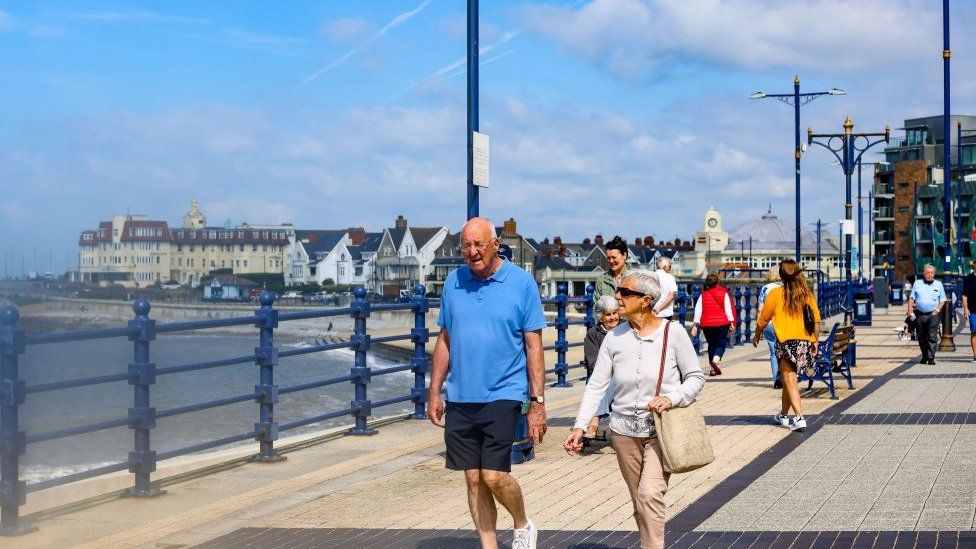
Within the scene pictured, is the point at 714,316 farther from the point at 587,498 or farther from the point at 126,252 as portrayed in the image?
the point at 126,252

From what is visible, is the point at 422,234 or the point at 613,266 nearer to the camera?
the point at 613,266

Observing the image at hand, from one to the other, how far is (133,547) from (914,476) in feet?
18.2

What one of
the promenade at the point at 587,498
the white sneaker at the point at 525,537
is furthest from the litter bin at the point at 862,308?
the white sneaker at the point at 525,537

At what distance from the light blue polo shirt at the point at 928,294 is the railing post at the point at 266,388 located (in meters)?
13.3

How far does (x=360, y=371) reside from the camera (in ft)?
42.6

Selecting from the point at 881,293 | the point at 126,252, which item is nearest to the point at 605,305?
the point at 881,293

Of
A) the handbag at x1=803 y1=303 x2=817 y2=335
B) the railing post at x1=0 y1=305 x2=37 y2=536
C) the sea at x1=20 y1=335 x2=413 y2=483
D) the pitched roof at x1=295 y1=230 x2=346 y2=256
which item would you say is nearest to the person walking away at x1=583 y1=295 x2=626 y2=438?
the handbag at x1=803 y1=303 x2=817 y2=335

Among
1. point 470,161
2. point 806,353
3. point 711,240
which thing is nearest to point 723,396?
point 806,353

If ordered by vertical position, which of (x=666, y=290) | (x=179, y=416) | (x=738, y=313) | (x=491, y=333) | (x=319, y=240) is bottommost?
(x=179, y=416)

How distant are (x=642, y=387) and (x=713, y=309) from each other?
13.2 m

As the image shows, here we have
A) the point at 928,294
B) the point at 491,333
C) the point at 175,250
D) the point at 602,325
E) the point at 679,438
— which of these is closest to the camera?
the point at 679,438

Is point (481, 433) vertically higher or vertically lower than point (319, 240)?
lower

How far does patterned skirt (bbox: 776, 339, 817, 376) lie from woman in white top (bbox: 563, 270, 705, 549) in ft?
20.1

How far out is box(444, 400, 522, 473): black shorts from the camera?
6.40m
